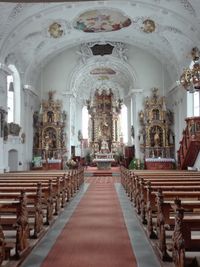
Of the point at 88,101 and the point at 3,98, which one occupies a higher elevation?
the point at 88,101

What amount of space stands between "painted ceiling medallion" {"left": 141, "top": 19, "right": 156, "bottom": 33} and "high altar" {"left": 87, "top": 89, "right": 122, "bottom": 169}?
39.8 ft

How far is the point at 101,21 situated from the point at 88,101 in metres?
12.8

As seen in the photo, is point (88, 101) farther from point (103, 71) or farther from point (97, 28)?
point (97, 28)

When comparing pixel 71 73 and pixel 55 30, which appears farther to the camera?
pixel 71 73

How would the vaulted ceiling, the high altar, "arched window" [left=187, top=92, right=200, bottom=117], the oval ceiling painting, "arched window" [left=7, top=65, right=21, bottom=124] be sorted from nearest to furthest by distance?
the vaulted ceiling, the oval ceiling painting, "arched window" [left=187, top=92, right=200, bottom=117], "arched window" [left=7, top=65, right=21, bottom=124], the high altar

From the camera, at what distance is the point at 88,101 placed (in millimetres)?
31000

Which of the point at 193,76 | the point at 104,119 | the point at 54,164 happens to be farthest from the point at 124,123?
the point at 193,76

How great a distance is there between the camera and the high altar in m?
31.0

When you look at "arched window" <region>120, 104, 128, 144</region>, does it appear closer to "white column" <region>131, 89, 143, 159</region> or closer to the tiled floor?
"white column" <region>131, 89, 143, 159</region>

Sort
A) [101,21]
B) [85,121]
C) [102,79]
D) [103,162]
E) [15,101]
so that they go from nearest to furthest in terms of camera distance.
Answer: [101,21] < [15,101] < [103,162] < [102,79] < [85,121]

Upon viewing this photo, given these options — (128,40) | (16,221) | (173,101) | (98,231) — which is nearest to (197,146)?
(173,101)

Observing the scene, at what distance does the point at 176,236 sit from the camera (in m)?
3.51

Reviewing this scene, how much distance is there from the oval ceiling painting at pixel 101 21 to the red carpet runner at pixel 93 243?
38.8ft

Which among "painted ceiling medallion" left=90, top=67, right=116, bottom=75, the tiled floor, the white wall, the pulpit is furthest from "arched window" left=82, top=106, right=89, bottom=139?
the tiled floor
